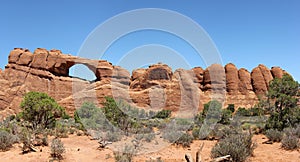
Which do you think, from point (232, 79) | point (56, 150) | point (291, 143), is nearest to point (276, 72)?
point (232, 79)

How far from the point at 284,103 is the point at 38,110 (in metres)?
17.3

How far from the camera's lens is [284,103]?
1700 cm

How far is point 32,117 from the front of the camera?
16484 mm

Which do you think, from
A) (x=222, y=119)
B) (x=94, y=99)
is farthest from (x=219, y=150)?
(x=94, y=99)

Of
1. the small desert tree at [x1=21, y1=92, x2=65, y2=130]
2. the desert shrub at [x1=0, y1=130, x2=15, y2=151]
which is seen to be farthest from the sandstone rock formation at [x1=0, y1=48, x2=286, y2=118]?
the desert shrub at [x1=0, y1=130, x2=15, y2=151]

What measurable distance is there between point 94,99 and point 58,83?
11689 millimetres

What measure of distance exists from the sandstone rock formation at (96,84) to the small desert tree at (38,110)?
971 inches

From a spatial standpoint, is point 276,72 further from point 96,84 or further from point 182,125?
point 182,125

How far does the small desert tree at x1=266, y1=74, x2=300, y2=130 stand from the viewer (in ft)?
54.6

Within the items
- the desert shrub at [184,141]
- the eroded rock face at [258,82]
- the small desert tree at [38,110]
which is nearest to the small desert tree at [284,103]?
the desert shrub at [184,141]

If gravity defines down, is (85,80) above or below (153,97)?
above

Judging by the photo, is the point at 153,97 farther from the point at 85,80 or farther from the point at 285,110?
the point at 285,110

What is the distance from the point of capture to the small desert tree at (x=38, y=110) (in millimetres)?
16266

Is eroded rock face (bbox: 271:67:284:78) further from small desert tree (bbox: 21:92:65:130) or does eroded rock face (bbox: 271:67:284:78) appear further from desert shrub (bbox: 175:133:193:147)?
small desert tree (bbox: 21:92:65:130)
